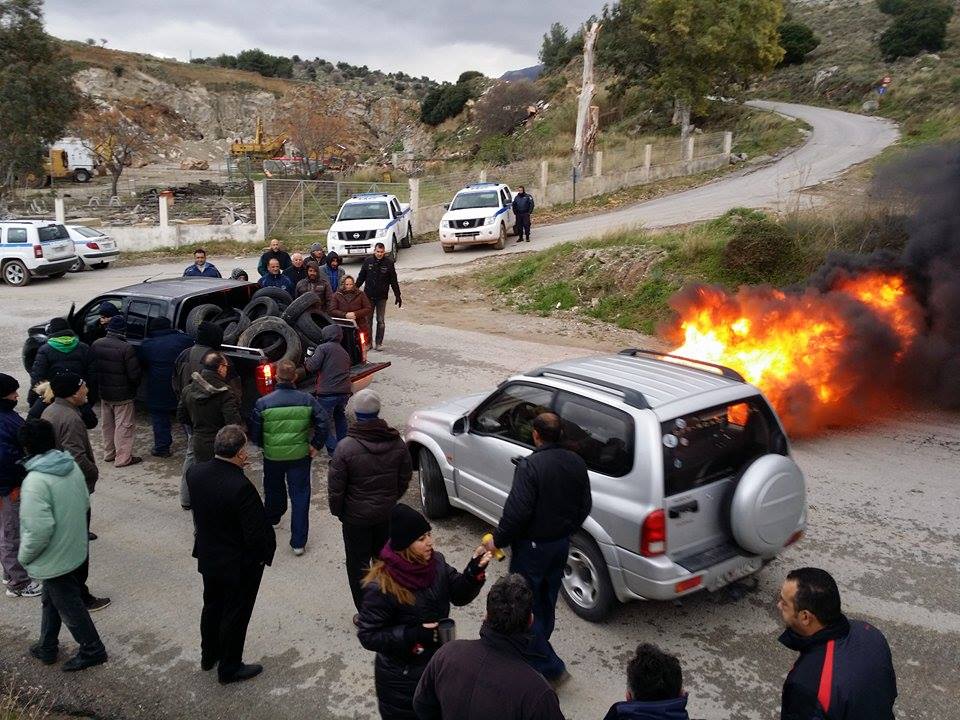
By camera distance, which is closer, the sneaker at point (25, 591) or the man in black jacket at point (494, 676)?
the man in black jacket at point (494, 676)

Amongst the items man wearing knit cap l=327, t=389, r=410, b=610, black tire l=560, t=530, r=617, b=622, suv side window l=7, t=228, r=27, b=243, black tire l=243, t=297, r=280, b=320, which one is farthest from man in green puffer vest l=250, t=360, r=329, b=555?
suv side window l=7, t=228, r=27, b=243

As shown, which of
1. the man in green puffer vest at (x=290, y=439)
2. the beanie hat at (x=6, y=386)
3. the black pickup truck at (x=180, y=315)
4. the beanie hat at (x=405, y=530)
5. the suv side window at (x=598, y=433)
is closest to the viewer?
the beanie hat at (x=405, y=530)

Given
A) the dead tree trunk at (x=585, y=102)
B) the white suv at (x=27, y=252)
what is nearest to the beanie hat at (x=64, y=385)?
the white suv at (x=27, y=252)

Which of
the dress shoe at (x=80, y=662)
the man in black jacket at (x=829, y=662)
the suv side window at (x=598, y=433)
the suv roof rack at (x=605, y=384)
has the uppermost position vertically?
the suv roof rack at (x=605, y=384)

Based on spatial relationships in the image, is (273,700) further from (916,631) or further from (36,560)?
(916,631)

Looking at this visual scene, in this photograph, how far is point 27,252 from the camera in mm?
18906

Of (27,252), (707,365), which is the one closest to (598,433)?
(707,365)

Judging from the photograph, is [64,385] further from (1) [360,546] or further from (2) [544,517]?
(2) [544,517]

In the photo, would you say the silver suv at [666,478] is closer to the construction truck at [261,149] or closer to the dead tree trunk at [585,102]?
the dead tree trunk at [585,102]

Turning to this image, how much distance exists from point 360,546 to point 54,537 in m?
1.89

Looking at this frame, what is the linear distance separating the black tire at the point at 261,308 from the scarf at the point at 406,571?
5908mm

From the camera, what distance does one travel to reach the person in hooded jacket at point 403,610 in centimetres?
321

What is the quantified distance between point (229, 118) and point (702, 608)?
71.2 m

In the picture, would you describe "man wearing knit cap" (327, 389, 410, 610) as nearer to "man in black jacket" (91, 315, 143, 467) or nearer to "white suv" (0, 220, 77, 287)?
"man in black jacket" (91, 315, 143, 467)
